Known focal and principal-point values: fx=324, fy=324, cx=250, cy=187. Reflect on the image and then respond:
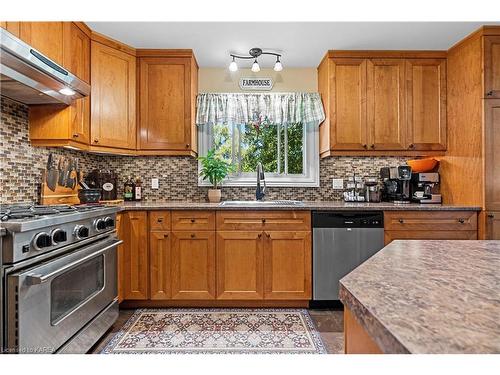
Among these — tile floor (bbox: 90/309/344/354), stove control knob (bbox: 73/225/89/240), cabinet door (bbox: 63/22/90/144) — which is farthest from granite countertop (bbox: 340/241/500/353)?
cabinet door (bbox: 63/22/90/144)

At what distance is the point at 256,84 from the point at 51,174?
2085 mm

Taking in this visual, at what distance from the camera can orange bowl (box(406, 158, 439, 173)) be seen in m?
3.13

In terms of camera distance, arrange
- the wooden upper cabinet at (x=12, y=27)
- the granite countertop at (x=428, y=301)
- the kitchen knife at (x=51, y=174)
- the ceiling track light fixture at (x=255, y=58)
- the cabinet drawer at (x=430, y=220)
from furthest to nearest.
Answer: the ceiling track light fixture at (x=255, y=58) < the cabinet drawer at (x=430, y=220) < the kitchen knife at (x=51, y=174) < the wooden upper cabinet at (x=12, y=27) < the granite countertop at (x=428, y=301)

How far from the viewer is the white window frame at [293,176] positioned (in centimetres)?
337

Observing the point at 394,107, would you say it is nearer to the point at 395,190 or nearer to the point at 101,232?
the point at 395,190

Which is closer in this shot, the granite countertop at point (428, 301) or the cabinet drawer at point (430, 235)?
the granite countertop at point (428, 301)

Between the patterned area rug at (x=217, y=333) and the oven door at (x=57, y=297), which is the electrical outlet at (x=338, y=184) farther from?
the oven door at (x=57, y=297)

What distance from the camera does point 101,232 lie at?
220 centimetres

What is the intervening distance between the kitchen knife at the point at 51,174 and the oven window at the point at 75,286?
859 millimetres

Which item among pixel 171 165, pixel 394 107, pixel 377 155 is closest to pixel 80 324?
pixel 171 165

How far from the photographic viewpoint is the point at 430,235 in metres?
2.69

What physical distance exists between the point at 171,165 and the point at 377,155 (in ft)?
6.69

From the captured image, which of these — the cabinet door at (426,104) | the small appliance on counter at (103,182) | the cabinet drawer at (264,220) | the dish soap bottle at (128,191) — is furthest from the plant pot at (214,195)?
the cabinet door at (426,104)

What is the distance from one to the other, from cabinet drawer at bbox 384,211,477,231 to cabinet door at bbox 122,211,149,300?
2.02m
